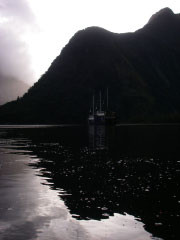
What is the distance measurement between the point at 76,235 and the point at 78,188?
9613mm

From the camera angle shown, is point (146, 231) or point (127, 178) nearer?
point (146, 231)

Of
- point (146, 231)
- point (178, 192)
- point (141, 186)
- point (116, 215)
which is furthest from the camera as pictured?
point (141, 186)

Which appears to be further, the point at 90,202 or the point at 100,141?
the point at 100,141

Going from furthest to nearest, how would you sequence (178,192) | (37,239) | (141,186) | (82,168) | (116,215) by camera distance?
(82,168) < (141,186) < (178,192) < (116,215) < (37,239)

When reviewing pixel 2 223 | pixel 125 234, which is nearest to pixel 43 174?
pixel 2 223

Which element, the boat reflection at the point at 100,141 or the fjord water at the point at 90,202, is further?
the boat reflection at the point at 100,141

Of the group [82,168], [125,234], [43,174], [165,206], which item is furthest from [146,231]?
[82,168]

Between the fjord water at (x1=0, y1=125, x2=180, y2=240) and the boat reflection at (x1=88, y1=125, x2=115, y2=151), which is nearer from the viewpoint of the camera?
the fjord water at (x1=0, y1=125, x2=180, y2=240)

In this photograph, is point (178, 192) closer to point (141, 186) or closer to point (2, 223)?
point (141, 186)

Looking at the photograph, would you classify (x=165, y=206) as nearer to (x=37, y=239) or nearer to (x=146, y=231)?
(x=146, y=231)

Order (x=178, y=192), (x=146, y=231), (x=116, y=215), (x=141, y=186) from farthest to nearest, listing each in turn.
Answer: (x=141, y=186)
(x=178, y=192)
(x=116, y=215)
(x=146, y=231)

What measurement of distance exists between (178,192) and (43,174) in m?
12.2

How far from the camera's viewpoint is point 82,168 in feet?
113

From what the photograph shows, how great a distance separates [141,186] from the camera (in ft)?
83.0
